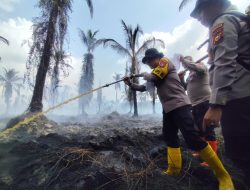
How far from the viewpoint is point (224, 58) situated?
6.71 ft

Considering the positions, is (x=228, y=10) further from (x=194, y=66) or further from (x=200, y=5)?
(x=194, y=66)

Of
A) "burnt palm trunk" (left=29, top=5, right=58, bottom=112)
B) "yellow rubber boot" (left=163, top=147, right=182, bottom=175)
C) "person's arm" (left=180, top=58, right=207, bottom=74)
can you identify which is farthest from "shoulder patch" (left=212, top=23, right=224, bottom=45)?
"burnt palm trunk" (left=29, top=5, right=58, bottom=112)

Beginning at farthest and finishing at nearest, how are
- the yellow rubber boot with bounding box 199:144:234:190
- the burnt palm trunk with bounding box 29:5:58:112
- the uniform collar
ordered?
1. the burnt palm trunk with bounding box 29:5:58:112
2. the yellow rubber boot with bounding box 199:144:234:190
3. the uniform collar

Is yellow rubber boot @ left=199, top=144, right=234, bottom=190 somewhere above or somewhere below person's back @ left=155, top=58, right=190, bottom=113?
below

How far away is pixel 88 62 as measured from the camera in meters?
30.7

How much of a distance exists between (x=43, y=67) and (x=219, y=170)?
872 centimetres

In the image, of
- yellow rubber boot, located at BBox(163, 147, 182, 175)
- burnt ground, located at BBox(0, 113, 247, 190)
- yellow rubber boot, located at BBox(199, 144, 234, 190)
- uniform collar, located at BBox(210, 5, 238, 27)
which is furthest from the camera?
yellow rubber boot, located at BBox(163, 147, 182, 175)

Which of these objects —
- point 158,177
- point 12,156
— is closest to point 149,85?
point 158,177

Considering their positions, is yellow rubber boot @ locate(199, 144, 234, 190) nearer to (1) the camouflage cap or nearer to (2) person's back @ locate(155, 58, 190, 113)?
(2) person's back @ locate(155, 58, 190, 113)

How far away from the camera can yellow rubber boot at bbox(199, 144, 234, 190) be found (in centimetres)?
294

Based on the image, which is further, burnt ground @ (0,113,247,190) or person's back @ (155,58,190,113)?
person's back @ (155,58,190,113)

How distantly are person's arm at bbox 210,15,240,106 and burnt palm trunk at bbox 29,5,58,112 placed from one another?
887 centimetres

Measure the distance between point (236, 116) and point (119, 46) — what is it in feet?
55.0

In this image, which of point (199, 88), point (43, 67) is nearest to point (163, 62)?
point (199, 88)
